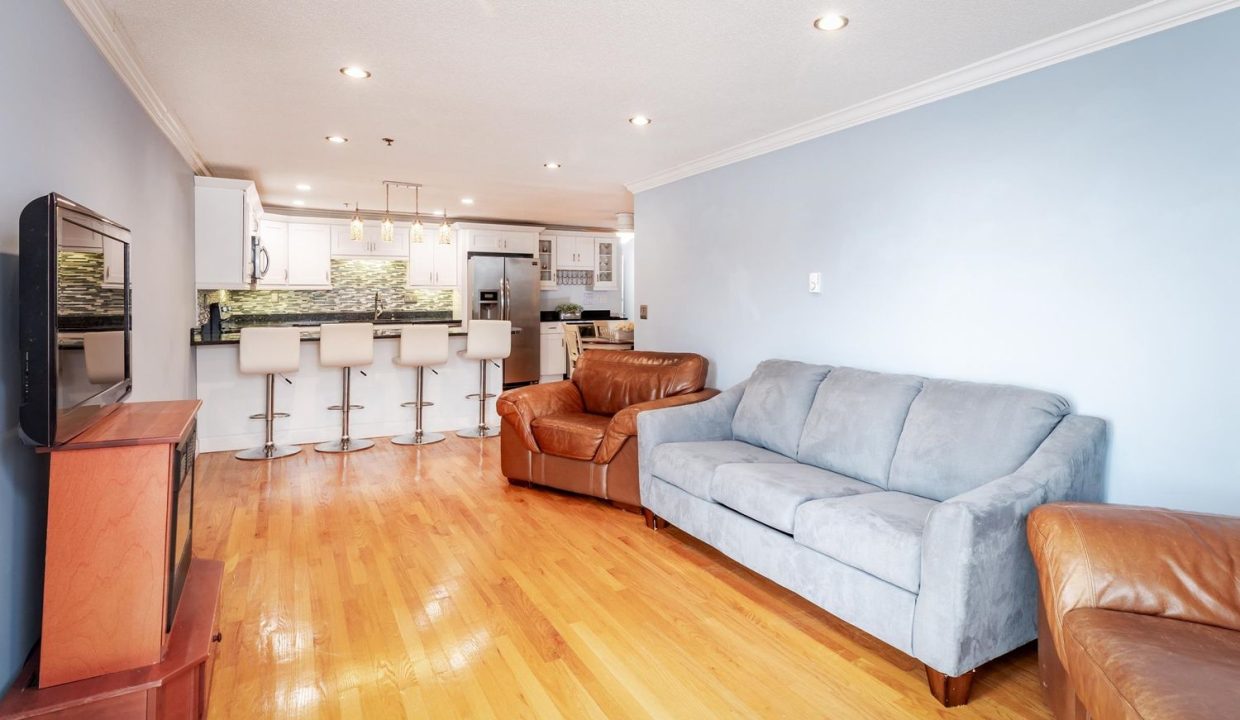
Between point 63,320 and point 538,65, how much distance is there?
6.51ft

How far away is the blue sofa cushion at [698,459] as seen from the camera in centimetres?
311

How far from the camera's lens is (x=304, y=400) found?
5.51 m

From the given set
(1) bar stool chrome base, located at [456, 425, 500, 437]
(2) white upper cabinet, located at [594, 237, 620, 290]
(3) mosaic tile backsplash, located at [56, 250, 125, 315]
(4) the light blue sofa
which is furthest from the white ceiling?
(2) white upper cabinet, located at [594, 237, 620, 290]

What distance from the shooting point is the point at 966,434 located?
259cm

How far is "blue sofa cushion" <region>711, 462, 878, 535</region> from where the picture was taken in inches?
103

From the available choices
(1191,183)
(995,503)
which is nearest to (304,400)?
(995,503)

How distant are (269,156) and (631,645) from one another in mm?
4248

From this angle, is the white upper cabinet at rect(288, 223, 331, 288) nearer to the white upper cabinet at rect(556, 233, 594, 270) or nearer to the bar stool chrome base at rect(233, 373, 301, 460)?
the bar stool chrome base at rect(233, 373, 301, 460)

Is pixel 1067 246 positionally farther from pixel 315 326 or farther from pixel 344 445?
pixel 315 326

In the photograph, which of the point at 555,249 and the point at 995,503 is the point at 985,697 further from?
the point at 555,249

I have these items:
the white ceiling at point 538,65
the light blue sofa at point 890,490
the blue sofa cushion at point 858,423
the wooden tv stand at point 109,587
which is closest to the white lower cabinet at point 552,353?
the white ceiling at point 538,65

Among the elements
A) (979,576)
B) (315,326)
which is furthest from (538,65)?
(315,326)

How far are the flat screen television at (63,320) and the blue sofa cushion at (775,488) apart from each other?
2.30 metres

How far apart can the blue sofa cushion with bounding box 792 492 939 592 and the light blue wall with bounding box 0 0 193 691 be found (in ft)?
8.09
